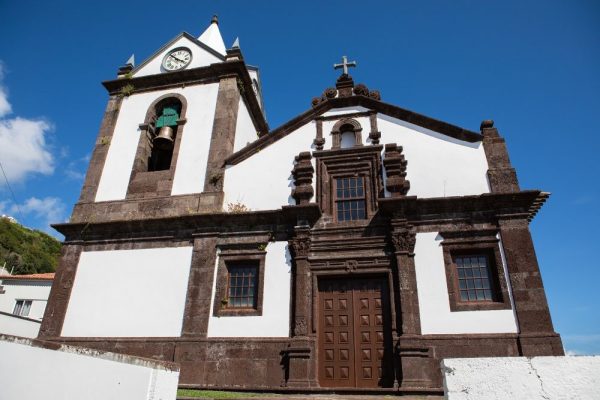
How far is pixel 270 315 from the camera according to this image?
11.1 m

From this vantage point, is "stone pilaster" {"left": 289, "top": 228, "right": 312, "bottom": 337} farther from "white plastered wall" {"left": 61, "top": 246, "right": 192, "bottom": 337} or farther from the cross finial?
the cross finial

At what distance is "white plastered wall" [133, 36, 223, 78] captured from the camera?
53.4 feet

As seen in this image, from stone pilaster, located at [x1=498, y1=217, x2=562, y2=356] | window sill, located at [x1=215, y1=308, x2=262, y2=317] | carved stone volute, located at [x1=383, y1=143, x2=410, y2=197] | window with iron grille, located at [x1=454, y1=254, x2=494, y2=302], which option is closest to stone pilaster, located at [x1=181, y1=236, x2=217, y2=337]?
window sill, located at [x1=215, y1=308, x2=262, y2=317]

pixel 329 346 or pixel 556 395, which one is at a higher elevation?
pixel 329 346

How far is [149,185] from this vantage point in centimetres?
1428

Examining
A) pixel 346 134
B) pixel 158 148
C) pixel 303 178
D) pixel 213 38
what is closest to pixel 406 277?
pixel 303 178

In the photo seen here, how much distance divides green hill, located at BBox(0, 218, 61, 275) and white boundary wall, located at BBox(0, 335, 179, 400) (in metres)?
49.1

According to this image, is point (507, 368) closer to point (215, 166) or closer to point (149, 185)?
point (215, 166)

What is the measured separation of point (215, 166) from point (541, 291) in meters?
10.1

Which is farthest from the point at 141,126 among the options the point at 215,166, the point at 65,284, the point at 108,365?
the point at 108,365

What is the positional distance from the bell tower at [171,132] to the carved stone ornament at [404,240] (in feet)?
18.2

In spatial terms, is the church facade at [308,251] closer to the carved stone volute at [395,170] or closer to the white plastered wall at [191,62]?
the carved stone volute at [395,170]

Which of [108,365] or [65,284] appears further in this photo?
[65,284]

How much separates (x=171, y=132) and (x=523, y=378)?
45.8 ft
